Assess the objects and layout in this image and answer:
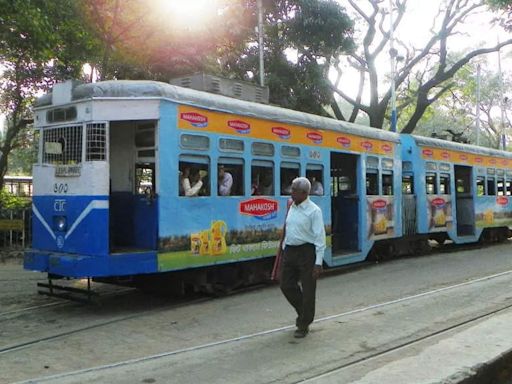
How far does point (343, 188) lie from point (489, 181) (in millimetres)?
7633

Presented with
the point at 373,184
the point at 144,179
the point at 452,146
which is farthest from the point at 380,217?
the point at 144,179

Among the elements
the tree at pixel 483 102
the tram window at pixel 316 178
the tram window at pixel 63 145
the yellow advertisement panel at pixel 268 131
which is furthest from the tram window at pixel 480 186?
the tree at pixel 483 102

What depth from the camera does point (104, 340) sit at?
20.6 feet

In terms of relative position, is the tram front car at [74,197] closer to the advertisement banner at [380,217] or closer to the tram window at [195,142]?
the tram window at [195,142]

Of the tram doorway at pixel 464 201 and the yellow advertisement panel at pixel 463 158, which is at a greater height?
the yellow advertisement panel at pixel 463 158

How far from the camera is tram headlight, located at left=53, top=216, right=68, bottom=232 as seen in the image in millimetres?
7699

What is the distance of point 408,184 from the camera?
562 inches

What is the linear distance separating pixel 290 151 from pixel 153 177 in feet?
9.45

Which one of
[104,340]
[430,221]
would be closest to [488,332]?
[104,340]

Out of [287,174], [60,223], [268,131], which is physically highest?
[268,131]

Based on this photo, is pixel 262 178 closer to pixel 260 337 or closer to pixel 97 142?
pixel 97 142

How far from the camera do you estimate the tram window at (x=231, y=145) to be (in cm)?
861

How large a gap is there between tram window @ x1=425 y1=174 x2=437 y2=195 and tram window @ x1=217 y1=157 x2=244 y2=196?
7305 millimetres

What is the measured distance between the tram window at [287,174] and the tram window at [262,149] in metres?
0.41
